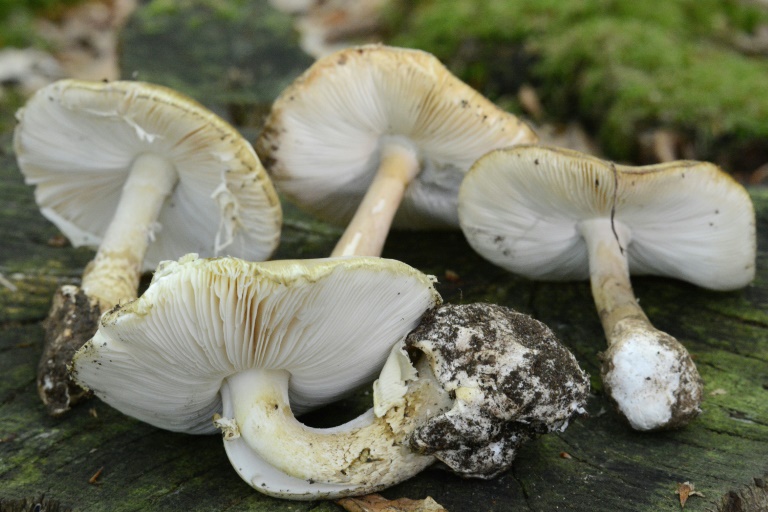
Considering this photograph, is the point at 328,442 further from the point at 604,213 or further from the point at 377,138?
the point at 377,138

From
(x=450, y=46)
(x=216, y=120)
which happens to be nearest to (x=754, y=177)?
(x=450, y=46)

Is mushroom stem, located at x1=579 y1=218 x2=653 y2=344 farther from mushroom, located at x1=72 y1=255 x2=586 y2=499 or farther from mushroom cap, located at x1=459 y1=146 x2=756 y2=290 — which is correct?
mushroom, located at x1=72 y1=255 x2=586 y2=499

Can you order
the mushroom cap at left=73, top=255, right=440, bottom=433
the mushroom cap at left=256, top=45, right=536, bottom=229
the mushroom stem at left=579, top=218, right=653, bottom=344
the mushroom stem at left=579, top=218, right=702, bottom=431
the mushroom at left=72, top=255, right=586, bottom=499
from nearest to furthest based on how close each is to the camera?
1. the mushroom cap at left=73, top=255, right=440, bottom=433
2. the mushroom at left=72, top=255, right=586, bottom=499
3. the mushroom stem at left=579, top=218, right=702, bottom=431
4. the mushroom stem at left=579, top=218, right=653, bottom=344
5. the mushroom cap at left=256, top=45, right=536, bottom=229

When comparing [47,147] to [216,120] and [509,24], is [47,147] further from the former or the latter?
[509,24]

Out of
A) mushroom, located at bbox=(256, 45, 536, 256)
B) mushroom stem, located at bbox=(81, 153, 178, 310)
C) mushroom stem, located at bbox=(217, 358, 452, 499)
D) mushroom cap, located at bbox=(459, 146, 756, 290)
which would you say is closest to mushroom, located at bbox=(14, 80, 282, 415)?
mushroom stem, located at bbox=(81, 153, 178, 310)

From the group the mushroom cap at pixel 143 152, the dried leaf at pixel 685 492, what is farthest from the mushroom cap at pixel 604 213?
the dried leaf at pixel 685 492

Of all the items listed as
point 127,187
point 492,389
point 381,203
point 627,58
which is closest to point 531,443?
point 492,389
